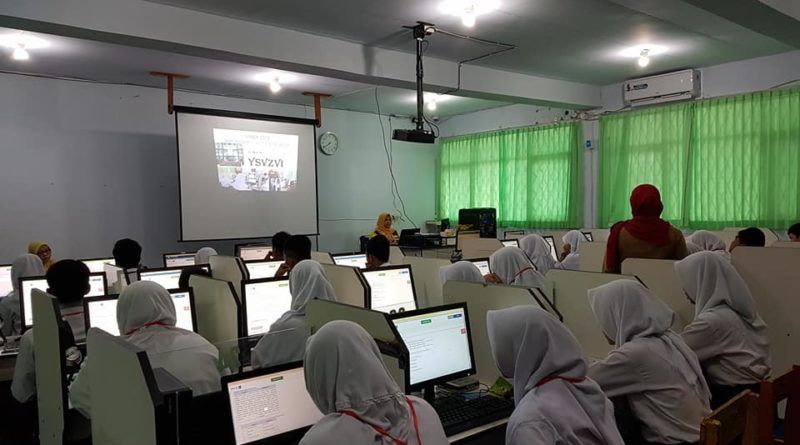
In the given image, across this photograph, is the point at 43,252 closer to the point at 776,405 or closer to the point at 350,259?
the point at 350,259

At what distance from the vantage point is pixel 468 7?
177 inches

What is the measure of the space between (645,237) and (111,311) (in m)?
3.17

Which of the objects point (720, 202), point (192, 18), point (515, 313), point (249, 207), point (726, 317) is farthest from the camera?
point (249, 207)

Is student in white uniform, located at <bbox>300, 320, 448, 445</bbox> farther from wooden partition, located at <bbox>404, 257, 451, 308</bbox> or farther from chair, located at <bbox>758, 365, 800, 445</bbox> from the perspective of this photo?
wooden partition, located at <bbox>404, 257, 451, 308</bbox>

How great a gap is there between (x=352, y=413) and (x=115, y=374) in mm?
722

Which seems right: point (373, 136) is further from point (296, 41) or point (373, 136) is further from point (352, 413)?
point (352, 413)

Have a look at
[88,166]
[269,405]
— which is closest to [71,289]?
[269,405]

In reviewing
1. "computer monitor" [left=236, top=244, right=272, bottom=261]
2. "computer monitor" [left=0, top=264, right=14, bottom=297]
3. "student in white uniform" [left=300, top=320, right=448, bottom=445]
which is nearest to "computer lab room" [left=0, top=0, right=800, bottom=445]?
"student in white uniform" [left=300, top=320, right=448, bottom=445]

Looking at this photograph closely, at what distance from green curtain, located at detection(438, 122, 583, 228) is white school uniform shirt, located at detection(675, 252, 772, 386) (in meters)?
5.47

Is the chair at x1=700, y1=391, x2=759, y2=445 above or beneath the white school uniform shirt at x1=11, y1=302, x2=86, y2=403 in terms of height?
above

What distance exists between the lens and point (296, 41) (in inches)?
201

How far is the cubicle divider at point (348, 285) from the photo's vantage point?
10.7ft

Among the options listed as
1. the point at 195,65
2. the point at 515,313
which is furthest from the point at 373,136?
the point at 515,313

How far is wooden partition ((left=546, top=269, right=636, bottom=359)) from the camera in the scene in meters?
3.13
